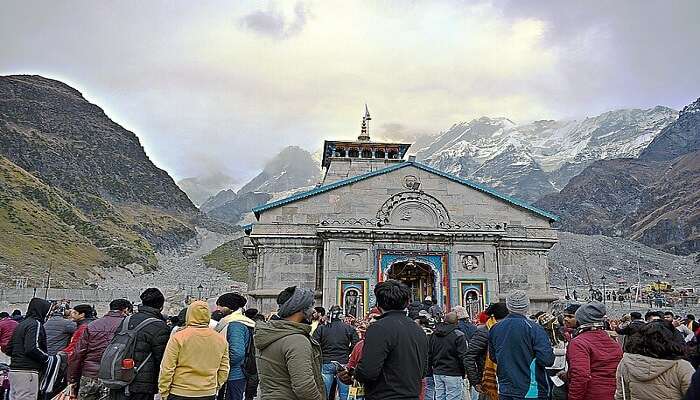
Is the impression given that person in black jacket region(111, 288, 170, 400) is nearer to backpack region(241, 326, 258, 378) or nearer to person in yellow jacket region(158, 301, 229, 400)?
person in yellow jacket region(158, 301, 229, 400)

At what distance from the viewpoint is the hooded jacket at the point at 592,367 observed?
16.7 ft

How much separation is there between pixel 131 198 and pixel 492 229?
354 ft

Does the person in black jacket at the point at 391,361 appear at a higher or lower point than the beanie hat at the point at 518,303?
lower

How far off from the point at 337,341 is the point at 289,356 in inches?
169

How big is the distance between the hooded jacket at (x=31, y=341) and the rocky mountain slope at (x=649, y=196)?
10286cm

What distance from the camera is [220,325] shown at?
6.91m

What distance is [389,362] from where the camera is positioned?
439cm

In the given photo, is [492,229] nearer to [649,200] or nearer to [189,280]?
[189,280]

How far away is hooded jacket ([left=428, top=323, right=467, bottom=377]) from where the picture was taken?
293 inches

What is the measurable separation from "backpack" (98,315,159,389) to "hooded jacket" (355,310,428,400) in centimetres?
242

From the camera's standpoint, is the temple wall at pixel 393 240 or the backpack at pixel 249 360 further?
the temple wall at pixel 393 240

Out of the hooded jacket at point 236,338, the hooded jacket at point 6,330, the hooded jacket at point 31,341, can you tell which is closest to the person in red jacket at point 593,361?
the hooded jacket at point 236,338

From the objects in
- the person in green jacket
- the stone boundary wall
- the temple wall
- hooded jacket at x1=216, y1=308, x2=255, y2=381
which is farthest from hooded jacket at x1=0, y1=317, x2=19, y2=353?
the stone boundary wall

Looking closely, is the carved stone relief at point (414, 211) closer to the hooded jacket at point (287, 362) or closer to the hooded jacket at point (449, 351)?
the hooded jacket at point (449, 351)
